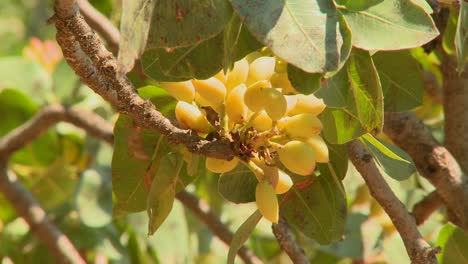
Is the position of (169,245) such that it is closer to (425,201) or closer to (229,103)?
(425,201)

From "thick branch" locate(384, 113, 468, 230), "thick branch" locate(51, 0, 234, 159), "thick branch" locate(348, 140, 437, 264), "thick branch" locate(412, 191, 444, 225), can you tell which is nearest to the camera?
"thick branch" locate(51, 0, 234, 159)

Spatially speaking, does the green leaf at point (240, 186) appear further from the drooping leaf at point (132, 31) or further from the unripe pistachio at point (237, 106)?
the drooping leaf at point (132, 31)

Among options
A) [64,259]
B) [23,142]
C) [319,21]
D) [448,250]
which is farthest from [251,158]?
[23,142]

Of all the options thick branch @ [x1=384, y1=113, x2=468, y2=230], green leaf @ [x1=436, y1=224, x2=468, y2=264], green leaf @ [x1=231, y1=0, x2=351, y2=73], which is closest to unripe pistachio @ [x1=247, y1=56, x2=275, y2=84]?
green leaf @ [x1=231, y1=0, x2=351, y2=73]

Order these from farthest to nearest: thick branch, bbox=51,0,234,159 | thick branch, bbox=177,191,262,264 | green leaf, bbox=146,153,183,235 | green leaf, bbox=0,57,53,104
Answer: green leaf, bbox=0,57,53,104, thick branch, bbox=177,191,262,264, green leaf, bbox=146,153,183,235, thick branch, bbox=51,0,234,159

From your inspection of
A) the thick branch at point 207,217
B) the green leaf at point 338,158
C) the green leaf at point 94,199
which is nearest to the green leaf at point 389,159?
the green leaf at point 338,158

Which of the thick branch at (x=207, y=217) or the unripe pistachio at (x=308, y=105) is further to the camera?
the thick branch at (x=207, y=217)

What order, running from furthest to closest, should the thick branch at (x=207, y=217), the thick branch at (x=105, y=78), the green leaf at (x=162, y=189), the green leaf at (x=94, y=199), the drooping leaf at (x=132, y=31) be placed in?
the green leaf at (x=94, y=199)
the thick branch at (x=207, y=217)
the green leaf at (x=162, y=189)
the thick branch at (x=105, y=78)
the drooping leaf at (x=132, y=31)

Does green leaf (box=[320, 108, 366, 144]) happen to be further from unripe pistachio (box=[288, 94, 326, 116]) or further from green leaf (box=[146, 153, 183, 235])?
green leaf (box=[146, 153, 183, 235])
